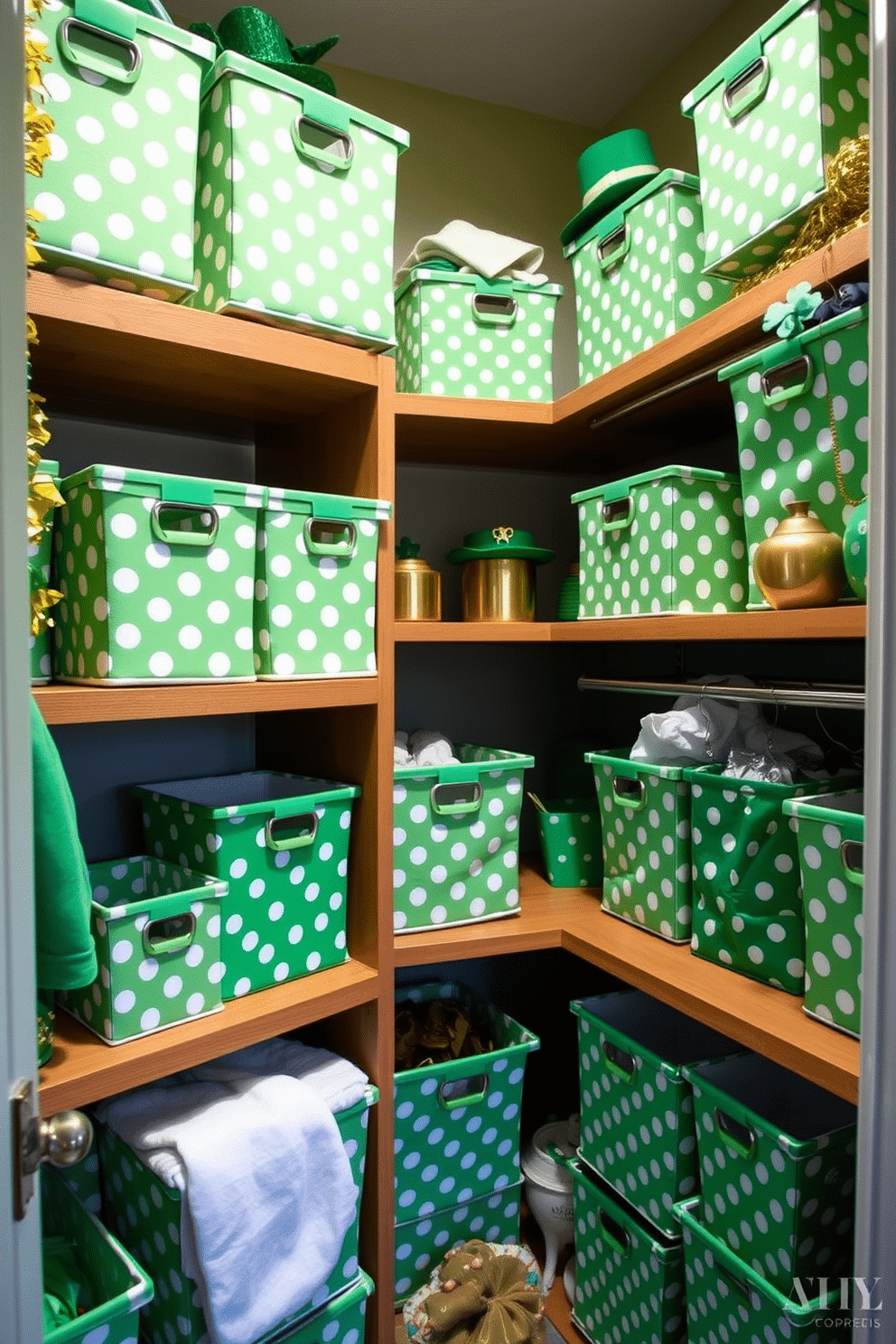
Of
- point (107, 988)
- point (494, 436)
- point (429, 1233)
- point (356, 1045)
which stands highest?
point (494, 436)

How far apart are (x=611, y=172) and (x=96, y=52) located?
0.98 m

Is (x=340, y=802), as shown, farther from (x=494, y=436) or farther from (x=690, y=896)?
(x=494, y=436)

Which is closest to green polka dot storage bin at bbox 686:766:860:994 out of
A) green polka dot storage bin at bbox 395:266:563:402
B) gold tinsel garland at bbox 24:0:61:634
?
green polka dot storage bin at bbox 395:266:563:402

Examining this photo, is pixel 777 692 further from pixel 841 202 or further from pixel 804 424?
pixel 841 202

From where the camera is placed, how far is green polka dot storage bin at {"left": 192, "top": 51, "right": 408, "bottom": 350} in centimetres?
128

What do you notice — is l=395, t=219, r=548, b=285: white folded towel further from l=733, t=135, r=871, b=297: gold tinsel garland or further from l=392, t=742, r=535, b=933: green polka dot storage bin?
l=392, t=742, r=535, b=933: green polka dot storage bin

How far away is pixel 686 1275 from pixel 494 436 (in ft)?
5.19

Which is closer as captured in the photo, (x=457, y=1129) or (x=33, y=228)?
(x=33, y=228)

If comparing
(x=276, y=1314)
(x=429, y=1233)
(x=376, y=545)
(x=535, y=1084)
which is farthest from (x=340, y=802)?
(x=535, y=1084)

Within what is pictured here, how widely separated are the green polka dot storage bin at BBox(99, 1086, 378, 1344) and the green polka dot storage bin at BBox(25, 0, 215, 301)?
1248 mm

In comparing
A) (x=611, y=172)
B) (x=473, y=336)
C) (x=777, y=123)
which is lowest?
(x=473, y=336)

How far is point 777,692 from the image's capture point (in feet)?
4.43

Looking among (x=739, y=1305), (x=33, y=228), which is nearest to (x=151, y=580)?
(x=33, y=228)

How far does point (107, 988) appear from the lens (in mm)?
1221
